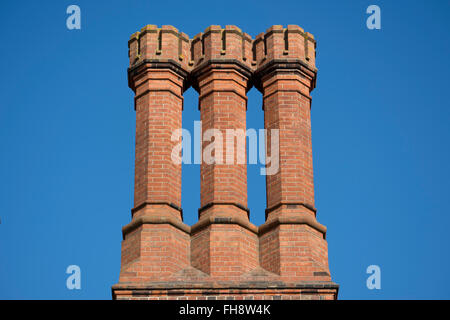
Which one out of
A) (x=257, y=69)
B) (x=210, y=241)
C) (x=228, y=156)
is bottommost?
(x=210, y=241)

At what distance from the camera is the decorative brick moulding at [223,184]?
28.5 metres

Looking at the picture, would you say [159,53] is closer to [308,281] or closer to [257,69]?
[257,69]

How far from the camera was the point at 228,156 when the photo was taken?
3045 centimetres

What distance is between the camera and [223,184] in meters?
30.0

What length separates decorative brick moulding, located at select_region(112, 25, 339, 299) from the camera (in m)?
28.5
